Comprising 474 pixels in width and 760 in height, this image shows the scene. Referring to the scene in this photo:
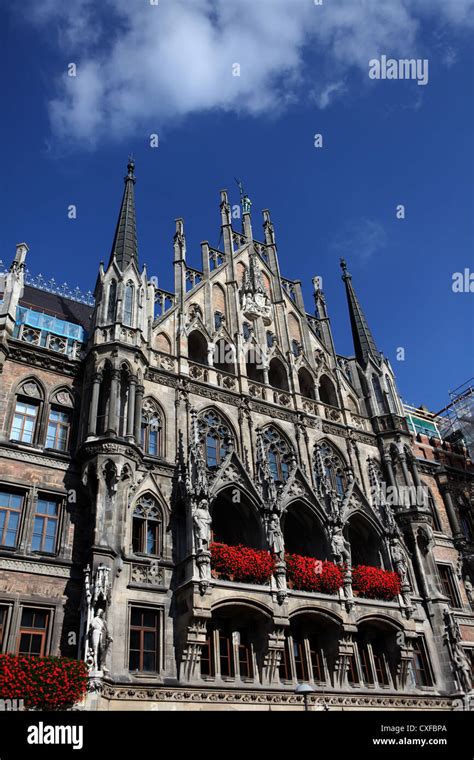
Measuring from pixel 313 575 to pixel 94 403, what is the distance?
918 cm

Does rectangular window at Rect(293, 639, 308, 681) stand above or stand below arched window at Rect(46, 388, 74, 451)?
below

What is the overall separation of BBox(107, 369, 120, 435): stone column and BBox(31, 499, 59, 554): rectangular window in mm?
2793

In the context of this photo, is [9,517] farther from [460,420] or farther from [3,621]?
[460,420]

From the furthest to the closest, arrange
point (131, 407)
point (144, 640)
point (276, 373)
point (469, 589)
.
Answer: point (276, 373)
point (469, 589)
point (131, 407)
point (144, 640)

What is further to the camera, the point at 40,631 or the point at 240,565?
the point at 240,565

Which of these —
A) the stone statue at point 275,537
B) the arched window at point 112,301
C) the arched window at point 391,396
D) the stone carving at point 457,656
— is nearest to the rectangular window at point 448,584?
the stone carving at point 457,656

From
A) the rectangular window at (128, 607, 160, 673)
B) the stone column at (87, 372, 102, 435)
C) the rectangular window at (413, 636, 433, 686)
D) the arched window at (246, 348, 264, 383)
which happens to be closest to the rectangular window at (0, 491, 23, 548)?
the stone column at (87, 372, 102, 435)

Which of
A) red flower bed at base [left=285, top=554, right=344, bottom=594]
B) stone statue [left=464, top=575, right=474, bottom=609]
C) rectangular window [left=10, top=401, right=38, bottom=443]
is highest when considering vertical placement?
rectangular window [left=10, top=401, right=38, bottom=443]

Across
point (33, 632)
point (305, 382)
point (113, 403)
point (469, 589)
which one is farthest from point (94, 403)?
point (469, 589)

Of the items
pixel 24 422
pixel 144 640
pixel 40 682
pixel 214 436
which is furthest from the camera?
pixel 214 436

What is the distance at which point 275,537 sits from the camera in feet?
67.5

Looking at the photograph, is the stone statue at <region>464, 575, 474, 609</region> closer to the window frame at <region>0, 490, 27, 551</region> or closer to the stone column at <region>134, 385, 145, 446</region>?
the stone column at <region>134, 385, 145, 446</region>

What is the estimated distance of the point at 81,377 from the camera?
21891 mm

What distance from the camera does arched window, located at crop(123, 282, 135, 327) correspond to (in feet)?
75.0
